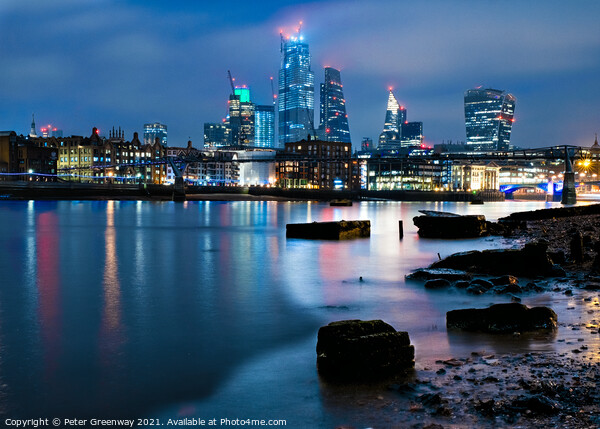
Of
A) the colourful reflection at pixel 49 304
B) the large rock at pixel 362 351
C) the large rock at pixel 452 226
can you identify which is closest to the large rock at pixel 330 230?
the large rock at pixel 452 226

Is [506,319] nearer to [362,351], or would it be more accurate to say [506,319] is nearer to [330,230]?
[362,351]

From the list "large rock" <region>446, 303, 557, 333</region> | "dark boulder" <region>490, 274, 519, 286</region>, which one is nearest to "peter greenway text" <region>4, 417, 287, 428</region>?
"large rock" <region>446, 303, 557, 333</region>

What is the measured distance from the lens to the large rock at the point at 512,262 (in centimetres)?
1806

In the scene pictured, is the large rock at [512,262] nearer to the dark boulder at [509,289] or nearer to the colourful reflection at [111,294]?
the dark boulder at [509,289]

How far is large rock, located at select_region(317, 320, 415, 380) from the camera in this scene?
8367mm

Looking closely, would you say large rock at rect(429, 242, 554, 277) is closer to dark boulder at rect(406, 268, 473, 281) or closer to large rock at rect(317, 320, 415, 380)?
dark boulder at rect(406, 268, 473, 281)

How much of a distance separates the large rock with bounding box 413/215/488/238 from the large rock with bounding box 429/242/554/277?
18767 millimetres

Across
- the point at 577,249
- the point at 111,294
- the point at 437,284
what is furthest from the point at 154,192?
the point at 437,284

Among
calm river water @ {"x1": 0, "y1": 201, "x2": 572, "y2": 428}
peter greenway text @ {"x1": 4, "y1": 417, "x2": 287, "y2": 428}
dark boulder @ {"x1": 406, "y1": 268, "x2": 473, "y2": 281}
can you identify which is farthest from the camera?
dark boulder @ {"x1": 406, "y1": 268, "x2": 473, "y2": 281}

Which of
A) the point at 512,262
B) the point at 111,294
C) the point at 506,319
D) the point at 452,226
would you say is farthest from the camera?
the point at 452,226

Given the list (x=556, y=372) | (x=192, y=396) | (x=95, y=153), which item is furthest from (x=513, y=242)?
(x=95, y=153)

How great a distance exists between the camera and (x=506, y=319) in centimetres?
1089

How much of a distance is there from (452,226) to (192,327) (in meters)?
29.1

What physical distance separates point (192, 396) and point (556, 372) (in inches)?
214
